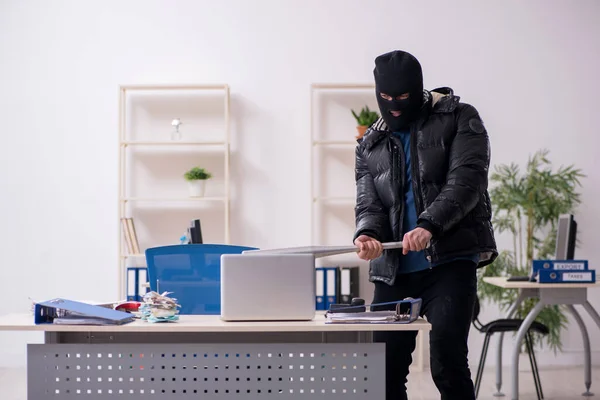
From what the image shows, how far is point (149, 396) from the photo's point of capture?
7.17 feet

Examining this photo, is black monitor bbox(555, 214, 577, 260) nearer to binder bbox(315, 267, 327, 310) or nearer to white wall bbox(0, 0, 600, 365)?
white wall bbox(0, 0, 600, 365)

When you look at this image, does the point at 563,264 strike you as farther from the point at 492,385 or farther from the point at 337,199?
the point at 337,199

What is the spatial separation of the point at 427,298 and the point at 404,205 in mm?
312

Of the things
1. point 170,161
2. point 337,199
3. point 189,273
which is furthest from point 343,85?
point 189,273

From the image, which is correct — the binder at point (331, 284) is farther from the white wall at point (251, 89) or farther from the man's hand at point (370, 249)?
the man's hand at point (370, 249)

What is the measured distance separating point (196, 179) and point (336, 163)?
3.37 feet

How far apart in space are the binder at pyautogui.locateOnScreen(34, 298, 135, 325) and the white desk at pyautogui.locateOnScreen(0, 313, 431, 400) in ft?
0.10

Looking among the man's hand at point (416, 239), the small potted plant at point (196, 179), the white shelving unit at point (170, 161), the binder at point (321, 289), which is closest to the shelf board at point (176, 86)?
the white shelving unit at point (170, 161)

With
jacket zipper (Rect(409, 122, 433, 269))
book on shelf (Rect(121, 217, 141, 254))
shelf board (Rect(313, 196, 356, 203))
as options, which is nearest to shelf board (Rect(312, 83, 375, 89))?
shelf board (Rect(313, 196, 356, 203))

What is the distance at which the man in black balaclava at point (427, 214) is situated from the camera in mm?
2398

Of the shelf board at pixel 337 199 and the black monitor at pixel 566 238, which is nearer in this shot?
the black monitor at pixel 566 238

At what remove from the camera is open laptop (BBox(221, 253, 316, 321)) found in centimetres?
216

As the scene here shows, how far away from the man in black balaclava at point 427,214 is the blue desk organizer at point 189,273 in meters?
0.68

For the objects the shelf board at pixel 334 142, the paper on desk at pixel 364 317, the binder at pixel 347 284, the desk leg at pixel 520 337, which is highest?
the shelf board at pixel 334 142
